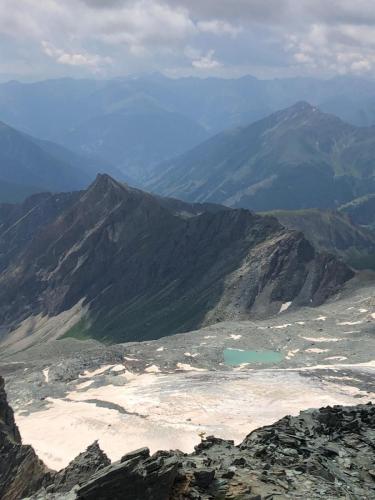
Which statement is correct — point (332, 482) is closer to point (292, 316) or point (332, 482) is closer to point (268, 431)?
point (268, 431)

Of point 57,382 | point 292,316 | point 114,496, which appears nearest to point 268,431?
point 114,496

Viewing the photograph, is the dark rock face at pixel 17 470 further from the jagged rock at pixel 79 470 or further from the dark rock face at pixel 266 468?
the dark rock face at pixel 266 468

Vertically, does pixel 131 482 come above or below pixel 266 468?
above

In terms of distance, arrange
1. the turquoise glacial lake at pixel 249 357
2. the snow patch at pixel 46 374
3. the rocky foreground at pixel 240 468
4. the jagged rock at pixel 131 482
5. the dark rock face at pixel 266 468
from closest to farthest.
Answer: the jagged rock at pixel 131 482, the dark rock face at pixel 266 468, the rocky foreground at pixel 240 468, the snow patch at pixel 46 374, the turquoise glacial lake at pixel 249 357

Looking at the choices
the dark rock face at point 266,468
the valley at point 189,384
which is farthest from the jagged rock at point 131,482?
the valley at point 189,384

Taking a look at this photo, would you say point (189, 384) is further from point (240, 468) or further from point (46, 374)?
point (240, 468)

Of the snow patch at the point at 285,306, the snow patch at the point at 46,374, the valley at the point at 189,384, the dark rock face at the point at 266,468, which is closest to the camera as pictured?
the dark rock face at the point at 266,468

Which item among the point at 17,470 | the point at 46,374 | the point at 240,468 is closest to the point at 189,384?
the point at 46,374

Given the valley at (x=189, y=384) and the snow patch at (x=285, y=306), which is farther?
the snow patch at (x=285, y=306)
